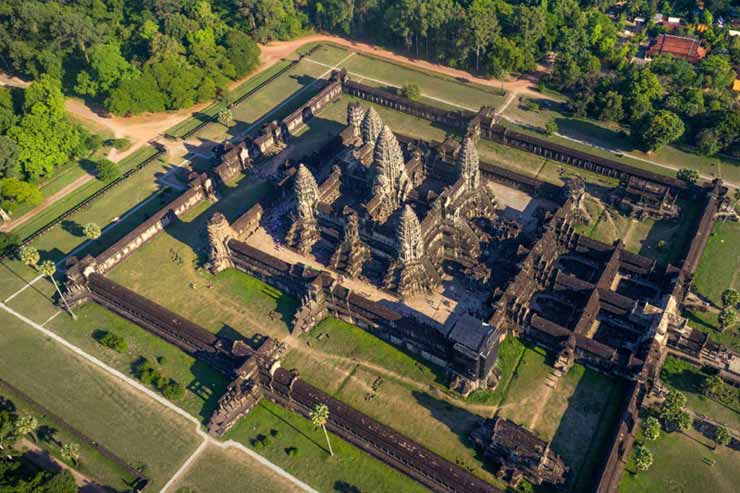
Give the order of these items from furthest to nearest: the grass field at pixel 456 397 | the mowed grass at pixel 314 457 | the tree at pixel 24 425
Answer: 1. the grass field at pixel 456 397
2. the tree at pixel 24 425
3. the mowed grass at pixel 314 457

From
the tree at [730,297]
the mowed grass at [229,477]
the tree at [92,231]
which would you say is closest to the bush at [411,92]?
the tree at [92,231]

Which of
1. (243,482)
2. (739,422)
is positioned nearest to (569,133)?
(739,422)

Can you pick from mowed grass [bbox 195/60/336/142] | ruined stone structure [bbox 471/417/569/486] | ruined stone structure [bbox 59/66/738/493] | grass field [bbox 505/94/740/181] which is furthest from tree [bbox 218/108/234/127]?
ruined stone structure [bbox 471/417/569/486]

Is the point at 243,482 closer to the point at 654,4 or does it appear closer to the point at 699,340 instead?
the point at 699,340

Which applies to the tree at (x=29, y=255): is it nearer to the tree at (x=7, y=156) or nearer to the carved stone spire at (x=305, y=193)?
the tree at (x=7, y=156)

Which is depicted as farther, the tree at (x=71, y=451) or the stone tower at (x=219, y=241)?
the stone tower at (x=219, y=241)

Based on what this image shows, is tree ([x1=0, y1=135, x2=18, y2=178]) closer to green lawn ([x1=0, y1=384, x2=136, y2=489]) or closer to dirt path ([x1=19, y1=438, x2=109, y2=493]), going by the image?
green lawn ([x1=0, y1=384, x2=136, y2=489])

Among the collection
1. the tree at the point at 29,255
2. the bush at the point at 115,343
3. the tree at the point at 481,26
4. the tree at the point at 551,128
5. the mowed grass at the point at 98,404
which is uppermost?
the tree at the point at 481,26
